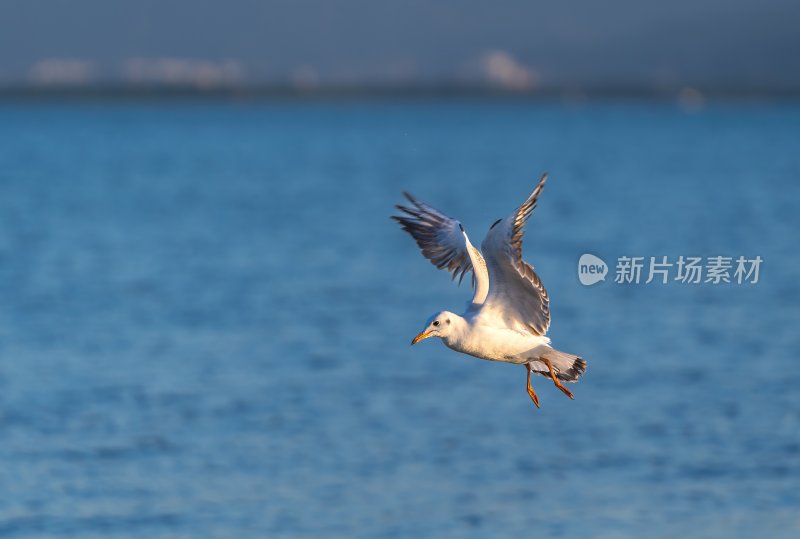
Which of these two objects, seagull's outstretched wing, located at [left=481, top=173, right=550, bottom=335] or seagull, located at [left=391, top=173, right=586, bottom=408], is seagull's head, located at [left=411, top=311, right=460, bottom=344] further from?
seagull's outstretched wing, located at [left=481, top=173, right=550, bottom=335]

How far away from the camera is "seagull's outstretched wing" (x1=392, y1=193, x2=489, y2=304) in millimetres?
11297

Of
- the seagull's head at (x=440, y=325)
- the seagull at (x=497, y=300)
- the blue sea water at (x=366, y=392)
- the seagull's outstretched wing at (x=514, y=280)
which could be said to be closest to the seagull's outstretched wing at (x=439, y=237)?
the seagull at (x=497, y=300)

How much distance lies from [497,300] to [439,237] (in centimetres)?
92

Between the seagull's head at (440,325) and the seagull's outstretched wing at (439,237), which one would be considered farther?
the seagull's outstretched wing at (439,237)

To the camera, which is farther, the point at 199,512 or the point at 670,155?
the point at 670,155

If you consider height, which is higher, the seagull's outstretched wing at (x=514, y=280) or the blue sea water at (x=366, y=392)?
the blue sea water at (x=366, y=392)

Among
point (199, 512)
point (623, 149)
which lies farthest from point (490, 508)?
point (623, 149)

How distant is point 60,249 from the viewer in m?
53.2

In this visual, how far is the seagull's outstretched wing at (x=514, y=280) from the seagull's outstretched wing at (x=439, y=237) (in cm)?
46

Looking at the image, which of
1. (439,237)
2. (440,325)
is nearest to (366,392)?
(439,237)

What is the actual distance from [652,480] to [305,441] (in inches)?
223

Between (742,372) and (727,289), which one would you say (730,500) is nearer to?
(742,372)

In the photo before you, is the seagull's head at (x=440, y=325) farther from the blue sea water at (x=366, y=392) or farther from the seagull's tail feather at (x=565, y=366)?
the blue sea water at (x=366, y=392)

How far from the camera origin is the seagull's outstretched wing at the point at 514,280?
10172 millimetres
